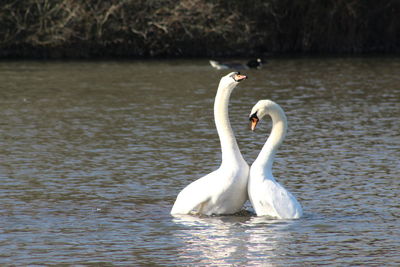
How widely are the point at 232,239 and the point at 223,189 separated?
2.91ft

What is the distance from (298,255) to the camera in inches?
323

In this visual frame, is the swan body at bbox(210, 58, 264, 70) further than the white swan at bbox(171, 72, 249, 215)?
Yes

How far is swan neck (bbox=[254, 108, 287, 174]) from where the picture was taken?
9.70 meters

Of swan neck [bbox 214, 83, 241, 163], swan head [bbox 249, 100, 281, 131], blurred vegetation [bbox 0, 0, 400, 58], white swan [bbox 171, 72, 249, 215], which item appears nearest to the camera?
white swan [bbox 171, 72, 249, 215]

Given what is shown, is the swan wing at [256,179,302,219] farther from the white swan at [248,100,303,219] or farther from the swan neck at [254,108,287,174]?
the swan neck at [254,108,287,174]

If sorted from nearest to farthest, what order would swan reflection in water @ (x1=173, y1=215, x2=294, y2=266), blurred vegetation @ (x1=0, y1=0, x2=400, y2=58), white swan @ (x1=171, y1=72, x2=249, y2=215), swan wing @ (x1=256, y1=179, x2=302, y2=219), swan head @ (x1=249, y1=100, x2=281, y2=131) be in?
swan reflection in water @ (x1=173, y1=215, x2=294, y2=266) → swan wing @ (x1=256, y1=179, x2=302, y2=219) → white swan @ (x1=171, y1=72, x2=249, y2=215) → swan head @ (x1=249, y1=100, x2=281, y2=131) → blurred vegetation @ (x1=0, y1=0, x2=400, y2=58)

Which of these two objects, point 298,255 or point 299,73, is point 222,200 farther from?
point 299,73

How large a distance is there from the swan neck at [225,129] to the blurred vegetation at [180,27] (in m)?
24.4

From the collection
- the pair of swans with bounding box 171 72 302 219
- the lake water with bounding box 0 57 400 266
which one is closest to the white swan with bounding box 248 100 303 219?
the pair of swans with bounding box 171 72 302 219

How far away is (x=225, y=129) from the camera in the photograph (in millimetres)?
9977

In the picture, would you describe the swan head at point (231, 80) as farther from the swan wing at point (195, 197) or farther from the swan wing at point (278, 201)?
the swan wing at point (278, 201)

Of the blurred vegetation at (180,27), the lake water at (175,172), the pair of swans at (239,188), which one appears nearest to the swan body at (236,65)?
the lake water at (175,172)

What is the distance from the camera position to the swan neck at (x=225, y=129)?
9.75 m

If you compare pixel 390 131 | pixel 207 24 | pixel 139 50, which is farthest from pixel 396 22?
pixel 390 131
